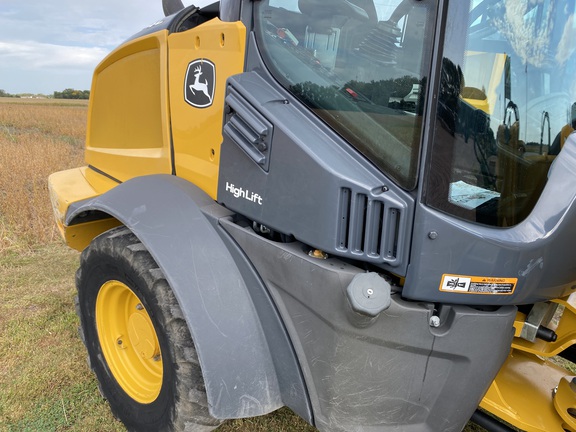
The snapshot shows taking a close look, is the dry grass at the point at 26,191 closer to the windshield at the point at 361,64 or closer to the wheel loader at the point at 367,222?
the wheel loader at the point at 367,222

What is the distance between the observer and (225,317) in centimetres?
176

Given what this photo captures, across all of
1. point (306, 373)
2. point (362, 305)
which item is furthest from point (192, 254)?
point (362, 305)

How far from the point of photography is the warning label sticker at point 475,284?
4.86ft

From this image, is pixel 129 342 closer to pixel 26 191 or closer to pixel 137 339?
pixel 137 339

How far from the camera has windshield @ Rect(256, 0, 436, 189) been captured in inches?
58.2

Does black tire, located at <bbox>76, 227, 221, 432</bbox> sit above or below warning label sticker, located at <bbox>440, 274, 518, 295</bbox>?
below

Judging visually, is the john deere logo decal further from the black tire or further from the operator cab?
the black tire

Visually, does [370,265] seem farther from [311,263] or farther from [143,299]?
[143,299]

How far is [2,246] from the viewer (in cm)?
503

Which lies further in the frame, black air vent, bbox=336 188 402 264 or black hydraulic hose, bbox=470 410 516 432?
black hydraulic hose, bbox=470 410 516 432

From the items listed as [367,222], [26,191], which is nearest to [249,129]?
[367,222]

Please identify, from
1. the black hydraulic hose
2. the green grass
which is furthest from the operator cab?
the green grass

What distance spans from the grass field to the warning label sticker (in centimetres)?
134

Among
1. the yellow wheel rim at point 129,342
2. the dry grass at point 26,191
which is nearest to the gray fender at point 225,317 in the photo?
the yellow wheel rim at point 129,342
